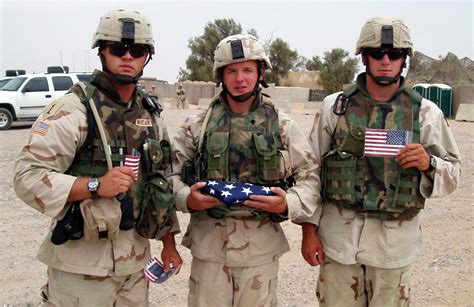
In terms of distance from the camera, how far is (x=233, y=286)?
2.89 m

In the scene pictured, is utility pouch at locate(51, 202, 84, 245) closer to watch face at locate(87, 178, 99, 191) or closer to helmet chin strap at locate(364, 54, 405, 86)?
watch face at locate(87, 178, 99, 191)

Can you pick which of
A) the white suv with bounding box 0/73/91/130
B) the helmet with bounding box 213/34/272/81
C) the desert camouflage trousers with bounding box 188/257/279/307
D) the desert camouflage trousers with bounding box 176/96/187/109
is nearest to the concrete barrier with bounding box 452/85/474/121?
the desert camouflage trousers with bounding box 176/96/187/109

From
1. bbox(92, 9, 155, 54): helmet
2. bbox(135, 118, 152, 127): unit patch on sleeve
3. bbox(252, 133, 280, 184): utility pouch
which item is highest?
bbox(92, 9, 155, 54): helmet

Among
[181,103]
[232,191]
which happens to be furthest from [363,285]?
[181,103]

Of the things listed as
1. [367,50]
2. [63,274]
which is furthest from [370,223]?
[63,274]

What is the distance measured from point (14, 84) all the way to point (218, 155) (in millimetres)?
15109

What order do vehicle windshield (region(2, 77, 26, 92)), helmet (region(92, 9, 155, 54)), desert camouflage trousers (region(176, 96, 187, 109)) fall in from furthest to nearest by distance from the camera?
desert camouflage trousers (region(176, 96, 187, 109)) < vehicle windshield (region(2, 77, 26, 92)) < helmet (region(92, 9, 155, 54))

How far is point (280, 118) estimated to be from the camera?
2971 mm

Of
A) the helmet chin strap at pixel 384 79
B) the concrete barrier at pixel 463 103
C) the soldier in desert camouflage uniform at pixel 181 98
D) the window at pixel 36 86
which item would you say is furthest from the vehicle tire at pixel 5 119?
the concrete barrier at pixel 463 103

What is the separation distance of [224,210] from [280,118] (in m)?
0.65

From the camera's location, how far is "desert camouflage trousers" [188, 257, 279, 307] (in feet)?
9.32

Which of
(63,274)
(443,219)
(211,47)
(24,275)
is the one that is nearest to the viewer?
(63,274)

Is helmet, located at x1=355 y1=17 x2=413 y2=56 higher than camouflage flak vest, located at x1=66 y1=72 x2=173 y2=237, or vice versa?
helmet, located at x1=355 y1=17 x2=413 y2=56

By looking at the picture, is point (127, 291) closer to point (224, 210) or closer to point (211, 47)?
point (224, 210)
